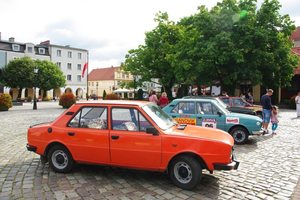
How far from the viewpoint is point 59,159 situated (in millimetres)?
5180

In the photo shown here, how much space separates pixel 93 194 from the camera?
4141 mm

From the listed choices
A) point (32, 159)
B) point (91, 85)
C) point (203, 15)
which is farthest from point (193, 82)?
point (91, 85)

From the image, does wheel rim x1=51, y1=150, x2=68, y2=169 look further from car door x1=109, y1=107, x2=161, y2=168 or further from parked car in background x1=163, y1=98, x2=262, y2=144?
parked car in background x1=163, y1=98, x2=262, y2=144

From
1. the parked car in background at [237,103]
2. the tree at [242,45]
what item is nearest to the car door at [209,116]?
the parked car in background at [237,103]

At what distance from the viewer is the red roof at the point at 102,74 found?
87062mm

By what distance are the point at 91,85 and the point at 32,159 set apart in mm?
87912

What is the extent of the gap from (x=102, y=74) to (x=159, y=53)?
197ft

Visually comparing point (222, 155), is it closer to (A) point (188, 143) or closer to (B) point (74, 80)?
(A) point (188, 143)

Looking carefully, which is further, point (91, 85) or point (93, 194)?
point (91, 85)

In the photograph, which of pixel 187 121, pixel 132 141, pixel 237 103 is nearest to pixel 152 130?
pixel 132 141

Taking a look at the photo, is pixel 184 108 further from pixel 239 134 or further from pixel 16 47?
pixel 16 47

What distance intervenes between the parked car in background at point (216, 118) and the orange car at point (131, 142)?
3575mm

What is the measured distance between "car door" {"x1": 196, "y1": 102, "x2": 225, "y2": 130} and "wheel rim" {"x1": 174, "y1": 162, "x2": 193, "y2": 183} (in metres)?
4.42

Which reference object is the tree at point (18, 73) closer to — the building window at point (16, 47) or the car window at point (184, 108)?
the building window at point (16, 47)
